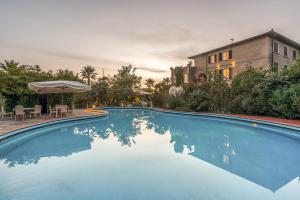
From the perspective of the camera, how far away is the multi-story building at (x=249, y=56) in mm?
17766

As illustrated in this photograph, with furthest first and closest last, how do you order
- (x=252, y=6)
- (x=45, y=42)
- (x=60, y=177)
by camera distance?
(x=45, y=42)
(x=252, y=6)
(x=60, y=177)

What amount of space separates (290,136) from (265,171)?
4.83 meters

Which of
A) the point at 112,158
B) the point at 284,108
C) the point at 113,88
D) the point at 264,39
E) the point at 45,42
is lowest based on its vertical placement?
the point at 112,158

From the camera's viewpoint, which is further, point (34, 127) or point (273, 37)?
point (273, 37)

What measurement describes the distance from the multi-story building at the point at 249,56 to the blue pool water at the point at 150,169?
36.2 feet

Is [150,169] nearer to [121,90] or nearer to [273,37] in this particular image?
[273,37]

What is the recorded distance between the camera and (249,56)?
62.7 feet

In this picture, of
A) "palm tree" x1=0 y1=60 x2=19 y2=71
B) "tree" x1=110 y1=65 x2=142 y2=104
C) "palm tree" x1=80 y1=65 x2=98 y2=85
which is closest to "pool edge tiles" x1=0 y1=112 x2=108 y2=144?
"palm tree" x1=0 y1=60 x2=19 y2=71

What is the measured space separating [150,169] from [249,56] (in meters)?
19.3

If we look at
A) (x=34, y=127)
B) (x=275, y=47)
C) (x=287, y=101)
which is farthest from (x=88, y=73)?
(x=287, y=101)

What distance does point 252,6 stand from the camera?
11.8m

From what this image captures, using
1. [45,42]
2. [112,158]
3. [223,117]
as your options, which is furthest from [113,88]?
[112,158]

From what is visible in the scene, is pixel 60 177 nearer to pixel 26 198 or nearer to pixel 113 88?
pixel 26 198

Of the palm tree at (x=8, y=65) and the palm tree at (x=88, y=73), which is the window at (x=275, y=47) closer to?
the palm tree at (x=8, y=65)
